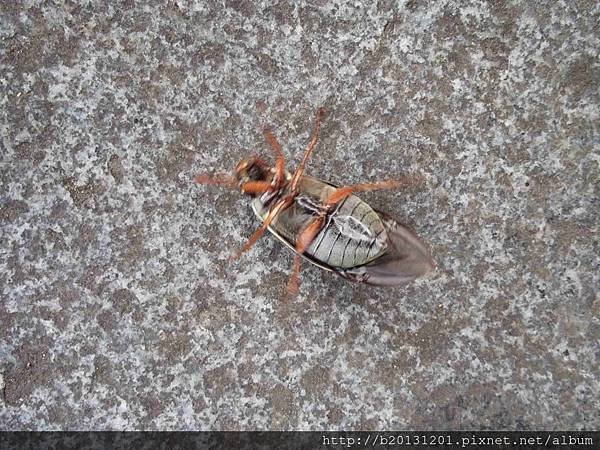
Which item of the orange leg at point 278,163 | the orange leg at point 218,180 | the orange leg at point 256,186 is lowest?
the orange leg at point 218,180

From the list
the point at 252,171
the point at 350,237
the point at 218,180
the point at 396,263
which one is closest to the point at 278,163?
the point at 252,171

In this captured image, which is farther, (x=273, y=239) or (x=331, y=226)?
(x=273, y=239)

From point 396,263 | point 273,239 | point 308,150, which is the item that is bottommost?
point 273,239

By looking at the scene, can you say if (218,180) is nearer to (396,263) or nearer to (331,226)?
(331,226)

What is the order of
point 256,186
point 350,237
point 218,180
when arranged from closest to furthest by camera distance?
point 350,237
point 256,186
point 218,180

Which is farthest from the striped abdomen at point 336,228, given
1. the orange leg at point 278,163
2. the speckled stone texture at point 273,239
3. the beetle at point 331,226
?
the speckled stone texture at point 273,239

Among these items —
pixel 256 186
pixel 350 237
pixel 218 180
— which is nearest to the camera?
pixel 350 237

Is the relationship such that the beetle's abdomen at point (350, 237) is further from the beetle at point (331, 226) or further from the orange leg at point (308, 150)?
the orange leg at point (308, 150)

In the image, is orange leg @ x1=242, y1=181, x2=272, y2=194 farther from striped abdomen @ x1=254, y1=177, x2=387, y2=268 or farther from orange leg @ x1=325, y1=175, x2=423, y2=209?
orange leg @ x1=325, y1=175, x2=423, y2=209

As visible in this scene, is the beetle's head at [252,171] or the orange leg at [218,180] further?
the orange leg at [218,180]
